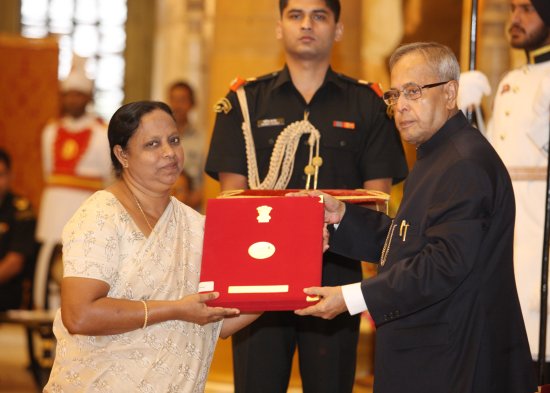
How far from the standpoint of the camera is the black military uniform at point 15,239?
25.5ft

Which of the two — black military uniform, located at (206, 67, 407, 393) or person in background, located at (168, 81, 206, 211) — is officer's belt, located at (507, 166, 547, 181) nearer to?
black military uniform, located at (206, 67, 407, 393)

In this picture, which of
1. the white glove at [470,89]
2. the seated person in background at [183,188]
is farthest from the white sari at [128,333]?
the seated person in background at [183,188]

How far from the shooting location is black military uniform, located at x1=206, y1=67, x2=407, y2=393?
4195 millimetres

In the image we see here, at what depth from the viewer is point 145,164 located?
3721 millimetres

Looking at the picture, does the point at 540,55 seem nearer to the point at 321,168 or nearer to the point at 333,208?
the point at 321,168

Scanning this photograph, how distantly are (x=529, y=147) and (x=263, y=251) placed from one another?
1.94 m

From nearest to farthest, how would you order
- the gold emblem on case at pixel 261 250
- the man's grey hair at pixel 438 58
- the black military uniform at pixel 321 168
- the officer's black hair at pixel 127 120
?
the man's grey hair at pixel 438 58, the gold emblem on case at pixel 261 250, the officer's black hair at pixel 127 120, the black military uniform at pixel 321 168

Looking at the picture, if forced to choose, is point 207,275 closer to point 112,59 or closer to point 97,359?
point 97,359

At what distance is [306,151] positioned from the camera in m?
4.35

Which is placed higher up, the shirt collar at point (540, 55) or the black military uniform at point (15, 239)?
the shirt collar at point (540, 55)

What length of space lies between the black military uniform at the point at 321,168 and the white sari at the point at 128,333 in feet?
1.74

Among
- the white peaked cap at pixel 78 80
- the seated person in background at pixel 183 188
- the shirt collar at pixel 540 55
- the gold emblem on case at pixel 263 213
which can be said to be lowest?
the gold emblem on case at pixel 263 213

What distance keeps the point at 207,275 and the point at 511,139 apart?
209 cm

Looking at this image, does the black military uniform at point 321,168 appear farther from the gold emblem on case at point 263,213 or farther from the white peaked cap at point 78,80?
the white peaked cap at point 78,80
